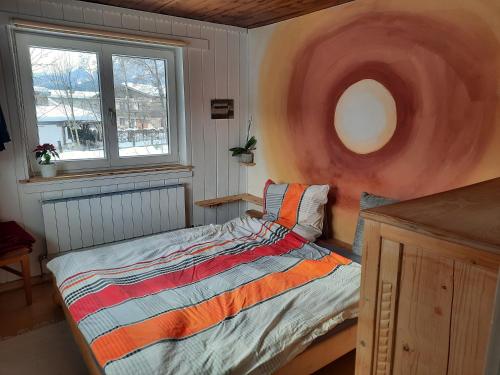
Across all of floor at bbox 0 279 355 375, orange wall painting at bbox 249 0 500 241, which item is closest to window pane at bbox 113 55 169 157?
orange wall painting at bbox 249 0 500 241

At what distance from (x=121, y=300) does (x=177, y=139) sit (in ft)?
6.85

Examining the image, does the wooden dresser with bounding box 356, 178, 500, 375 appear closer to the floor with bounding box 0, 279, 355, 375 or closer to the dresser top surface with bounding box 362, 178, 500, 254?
the dresser top surface with bounding box 362, 178, 500, 254

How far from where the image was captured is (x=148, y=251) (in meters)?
2.62

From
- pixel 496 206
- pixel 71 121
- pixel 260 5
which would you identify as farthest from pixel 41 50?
pixel 496 206

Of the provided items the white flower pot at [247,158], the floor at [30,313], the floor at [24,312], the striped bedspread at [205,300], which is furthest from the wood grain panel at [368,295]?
the white flower pot at [247,158]

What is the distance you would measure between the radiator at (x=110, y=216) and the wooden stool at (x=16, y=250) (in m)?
0.29

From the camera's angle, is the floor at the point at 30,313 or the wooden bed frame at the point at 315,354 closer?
the wooden bed frame at the point at 315,354

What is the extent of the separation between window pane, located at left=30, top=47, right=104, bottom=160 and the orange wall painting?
1618 mm

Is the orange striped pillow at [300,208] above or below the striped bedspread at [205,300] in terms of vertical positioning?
above

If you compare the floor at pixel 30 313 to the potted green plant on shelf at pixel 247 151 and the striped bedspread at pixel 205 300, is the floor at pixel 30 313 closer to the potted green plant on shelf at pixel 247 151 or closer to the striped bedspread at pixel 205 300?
the striped bedspread at pixel 205 300

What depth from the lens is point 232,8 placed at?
10.2 feet

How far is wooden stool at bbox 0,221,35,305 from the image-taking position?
8.32ft

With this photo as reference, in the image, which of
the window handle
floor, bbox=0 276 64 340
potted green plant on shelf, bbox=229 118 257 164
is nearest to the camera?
floor, bbox=0 276 64 340

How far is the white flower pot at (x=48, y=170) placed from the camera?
9.66 feet
